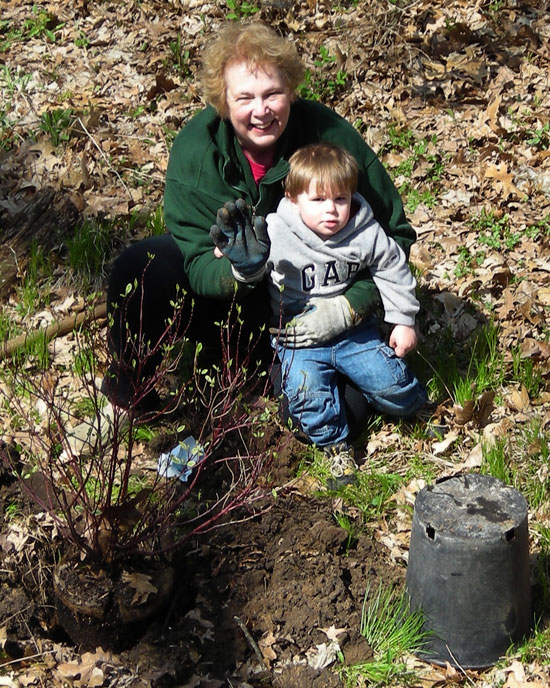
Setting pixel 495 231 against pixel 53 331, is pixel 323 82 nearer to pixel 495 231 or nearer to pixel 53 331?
pixel 495 231

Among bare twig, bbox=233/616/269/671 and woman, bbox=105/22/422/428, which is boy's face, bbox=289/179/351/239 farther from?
bare twig, bbox=233/616/269/671

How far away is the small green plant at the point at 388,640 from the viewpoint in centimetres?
330

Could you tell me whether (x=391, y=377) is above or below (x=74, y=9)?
below

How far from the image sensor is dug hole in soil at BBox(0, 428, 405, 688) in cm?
333

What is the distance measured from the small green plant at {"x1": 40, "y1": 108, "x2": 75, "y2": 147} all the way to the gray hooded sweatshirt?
3.12 meters

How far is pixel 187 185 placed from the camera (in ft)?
14.0

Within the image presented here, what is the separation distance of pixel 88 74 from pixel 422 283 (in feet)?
12.5

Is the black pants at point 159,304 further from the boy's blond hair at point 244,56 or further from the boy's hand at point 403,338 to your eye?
the boy's blond hair at point 244,56

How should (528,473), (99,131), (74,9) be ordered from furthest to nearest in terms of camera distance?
Result: (74,9) → (99,131) → (528,473)

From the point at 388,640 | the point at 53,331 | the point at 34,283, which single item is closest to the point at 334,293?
the point at 388,640

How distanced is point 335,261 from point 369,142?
2.79 meters

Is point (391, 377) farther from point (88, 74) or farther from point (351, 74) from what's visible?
point (88, 74)

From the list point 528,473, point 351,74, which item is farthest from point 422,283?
point 351,74

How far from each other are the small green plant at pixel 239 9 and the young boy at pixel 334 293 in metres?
4.07
